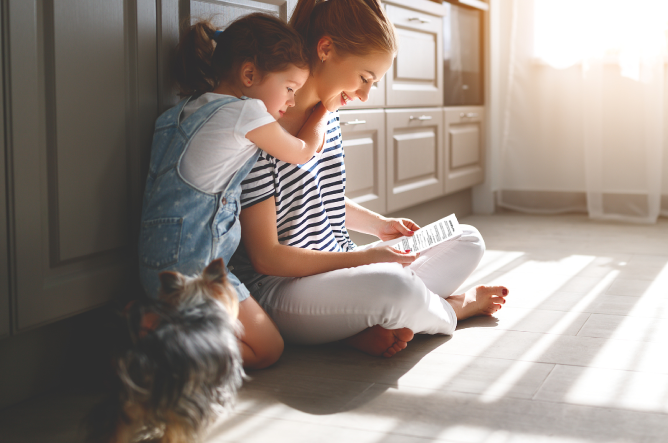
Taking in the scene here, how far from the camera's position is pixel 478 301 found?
1614 mm

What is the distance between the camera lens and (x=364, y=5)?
1391mm

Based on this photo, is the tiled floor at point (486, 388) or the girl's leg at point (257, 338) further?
the girl's leg at point (257, 338)

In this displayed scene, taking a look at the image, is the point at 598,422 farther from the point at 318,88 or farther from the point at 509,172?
the point at 509,172

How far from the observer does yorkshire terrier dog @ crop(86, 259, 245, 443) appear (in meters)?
0.80

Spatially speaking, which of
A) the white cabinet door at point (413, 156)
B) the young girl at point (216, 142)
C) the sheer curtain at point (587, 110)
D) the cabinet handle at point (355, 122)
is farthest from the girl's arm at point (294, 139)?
the sheer curtain at point (587, 110)

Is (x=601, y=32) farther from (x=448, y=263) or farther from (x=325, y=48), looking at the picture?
(x=325, y=48)

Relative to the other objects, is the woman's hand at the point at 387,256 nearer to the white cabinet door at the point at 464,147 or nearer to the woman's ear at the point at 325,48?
the woman's ear at the point at 325,48

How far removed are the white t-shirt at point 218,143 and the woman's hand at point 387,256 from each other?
0.36m

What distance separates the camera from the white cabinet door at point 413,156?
8.10 feet

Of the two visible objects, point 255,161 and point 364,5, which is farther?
point 364,5

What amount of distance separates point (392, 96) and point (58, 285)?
161 centimetres

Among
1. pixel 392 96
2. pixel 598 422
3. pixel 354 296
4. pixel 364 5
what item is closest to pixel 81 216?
pixel 354 296

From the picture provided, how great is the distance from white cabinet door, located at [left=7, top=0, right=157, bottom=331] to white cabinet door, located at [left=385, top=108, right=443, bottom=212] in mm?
1309

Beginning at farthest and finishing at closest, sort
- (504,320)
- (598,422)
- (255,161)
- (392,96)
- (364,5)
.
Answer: (392,96), (504,320), (364,5), (255,161), (598,422)
